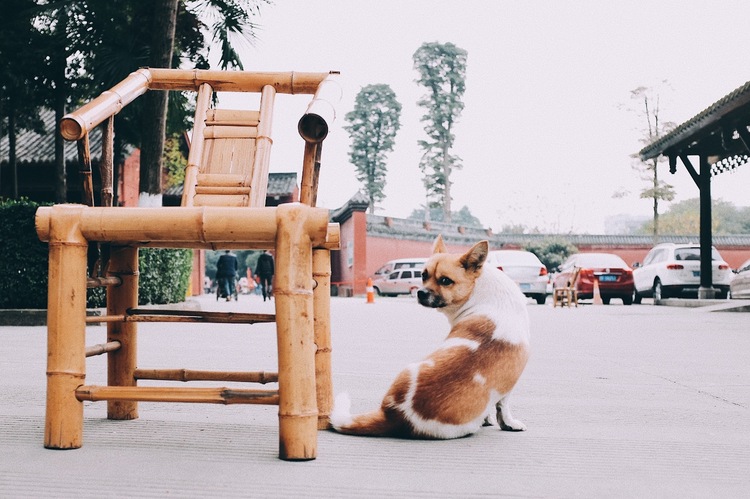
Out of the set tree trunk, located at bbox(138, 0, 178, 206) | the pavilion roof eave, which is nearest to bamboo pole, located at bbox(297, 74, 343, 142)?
tree trunk, located at bbox(138, 0, 178, 206)

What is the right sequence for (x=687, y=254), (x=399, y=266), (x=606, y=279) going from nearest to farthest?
(x=687, y=254)
(x=606, y=279)
(x=399, y=266)

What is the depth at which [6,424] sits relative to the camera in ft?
8.49

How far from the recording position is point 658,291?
17.5 metres

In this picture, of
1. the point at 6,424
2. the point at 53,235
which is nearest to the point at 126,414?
the point at 6,424

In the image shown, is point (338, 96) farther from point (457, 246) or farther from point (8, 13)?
point (457, 246)

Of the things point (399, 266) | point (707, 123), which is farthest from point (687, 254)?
point (399, 266)

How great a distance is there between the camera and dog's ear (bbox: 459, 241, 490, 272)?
2.63m

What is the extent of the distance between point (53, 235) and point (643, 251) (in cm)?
3708

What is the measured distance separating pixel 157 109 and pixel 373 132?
39539 mm

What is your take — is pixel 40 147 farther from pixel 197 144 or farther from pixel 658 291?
pixel 197 144

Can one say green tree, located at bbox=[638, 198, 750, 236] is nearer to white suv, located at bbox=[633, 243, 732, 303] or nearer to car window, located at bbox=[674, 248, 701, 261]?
white suv, located at bbox=[633, 243, 732, 303]

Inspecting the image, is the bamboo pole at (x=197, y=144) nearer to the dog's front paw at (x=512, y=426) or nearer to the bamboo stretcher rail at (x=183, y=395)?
the bamboo stretcher rail at (x=183, y=395)

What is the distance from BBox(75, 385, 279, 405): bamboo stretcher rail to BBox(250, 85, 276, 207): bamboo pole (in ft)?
2.72

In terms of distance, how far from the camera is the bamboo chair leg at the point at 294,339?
2.09 m
